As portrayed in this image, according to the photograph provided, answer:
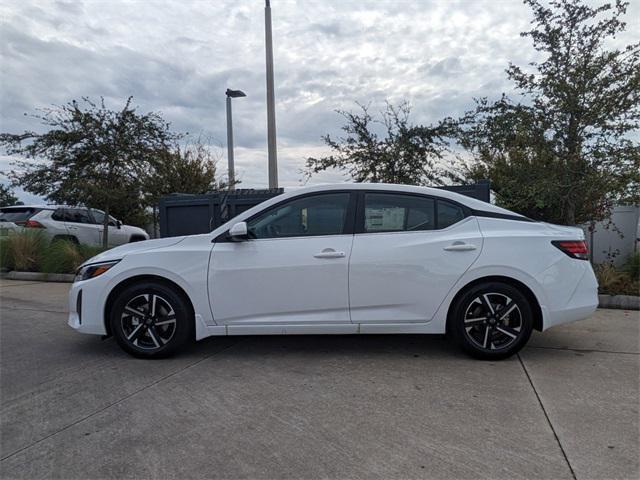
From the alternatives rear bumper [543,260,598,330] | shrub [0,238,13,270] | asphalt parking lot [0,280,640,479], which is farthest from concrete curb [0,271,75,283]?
rear bumper [543,260,598,330]

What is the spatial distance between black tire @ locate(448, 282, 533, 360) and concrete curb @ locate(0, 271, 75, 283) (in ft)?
26.8

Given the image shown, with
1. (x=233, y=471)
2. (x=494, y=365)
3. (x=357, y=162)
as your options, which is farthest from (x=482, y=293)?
(x=357, y=162)

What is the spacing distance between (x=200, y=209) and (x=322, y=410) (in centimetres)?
518

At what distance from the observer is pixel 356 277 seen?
4129 millimetres

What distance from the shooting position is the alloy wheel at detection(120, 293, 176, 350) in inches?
167

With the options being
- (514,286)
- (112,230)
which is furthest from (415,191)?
(112,230)

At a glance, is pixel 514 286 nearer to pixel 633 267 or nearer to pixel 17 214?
pixel 633 267

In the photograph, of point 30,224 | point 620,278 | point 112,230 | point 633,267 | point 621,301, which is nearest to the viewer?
point 621,301

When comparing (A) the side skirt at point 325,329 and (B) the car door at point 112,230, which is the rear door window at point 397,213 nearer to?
(A) the side skirt at point 325,329

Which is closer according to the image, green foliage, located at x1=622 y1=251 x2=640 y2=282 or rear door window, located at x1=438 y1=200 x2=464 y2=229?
rear door window, located at x1=438 y1=200 x2=464 y2=229

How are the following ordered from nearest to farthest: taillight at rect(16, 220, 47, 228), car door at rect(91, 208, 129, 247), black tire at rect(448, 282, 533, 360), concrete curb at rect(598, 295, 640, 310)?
black tire at rect(448, 282, 533, 360) → concrete curb at rect(598, 295, 640, 310) → taillight at rect(16, 220, 47, 228) → car door at rect(91, 208, 129, 247)

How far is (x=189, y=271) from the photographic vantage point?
A: 422 centimetres

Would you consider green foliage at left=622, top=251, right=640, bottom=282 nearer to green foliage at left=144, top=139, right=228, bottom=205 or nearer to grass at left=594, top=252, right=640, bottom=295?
grass at left=594, top=252, right=640, bottom=295

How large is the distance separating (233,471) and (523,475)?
151cm
